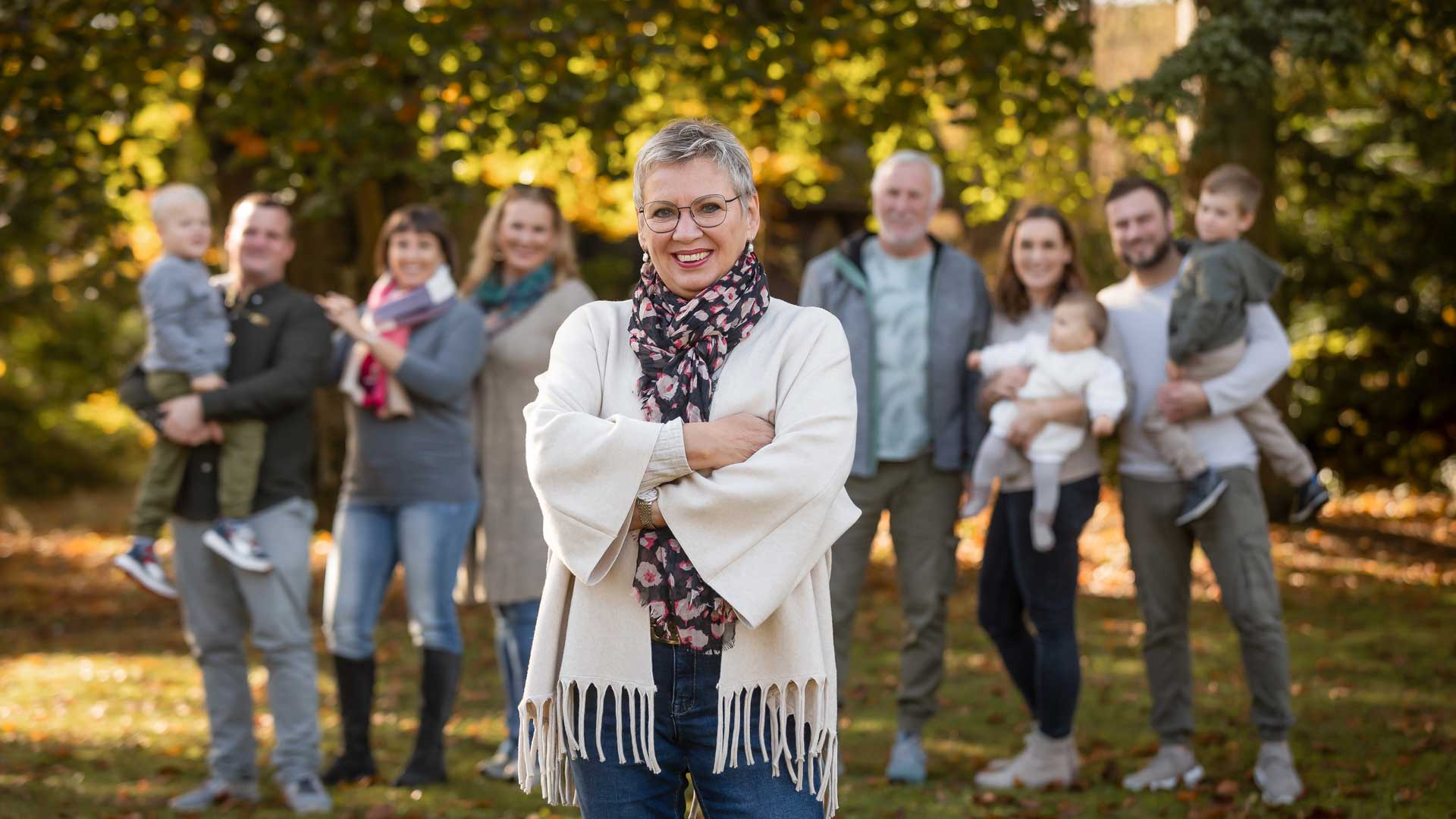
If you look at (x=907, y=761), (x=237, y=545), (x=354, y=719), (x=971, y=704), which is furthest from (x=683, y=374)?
(x=971, y=704)

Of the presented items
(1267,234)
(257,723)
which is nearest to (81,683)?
(257,723)

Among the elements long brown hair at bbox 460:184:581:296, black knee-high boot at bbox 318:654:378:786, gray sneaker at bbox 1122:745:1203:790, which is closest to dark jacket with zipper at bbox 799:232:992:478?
long brown hair at bbox 460:184:581:296

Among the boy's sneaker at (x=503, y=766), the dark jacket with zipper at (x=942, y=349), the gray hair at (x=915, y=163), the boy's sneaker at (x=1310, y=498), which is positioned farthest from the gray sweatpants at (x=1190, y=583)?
the boy's sneaker at (x=503, y=766)

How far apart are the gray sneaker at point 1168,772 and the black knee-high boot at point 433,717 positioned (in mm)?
2617

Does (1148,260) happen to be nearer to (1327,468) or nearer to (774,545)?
(774,545)

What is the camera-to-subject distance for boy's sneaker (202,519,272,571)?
16.5 ft

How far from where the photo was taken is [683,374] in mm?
2848

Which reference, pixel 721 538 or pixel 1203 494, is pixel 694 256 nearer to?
pixel 721 538

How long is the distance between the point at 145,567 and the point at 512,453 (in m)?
1.42

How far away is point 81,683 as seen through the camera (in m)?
8.16

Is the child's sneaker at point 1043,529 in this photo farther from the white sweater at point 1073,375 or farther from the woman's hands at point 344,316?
the woman's hands at point 344,316

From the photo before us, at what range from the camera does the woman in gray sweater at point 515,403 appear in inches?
220

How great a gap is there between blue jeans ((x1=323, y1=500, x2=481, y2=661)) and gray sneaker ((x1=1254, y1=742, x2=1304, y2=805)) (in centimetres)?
307

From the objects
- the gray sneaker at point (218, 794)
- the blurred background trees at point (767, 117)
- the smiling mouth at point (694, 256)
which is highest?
the blurred background trees at point (767, 117)
